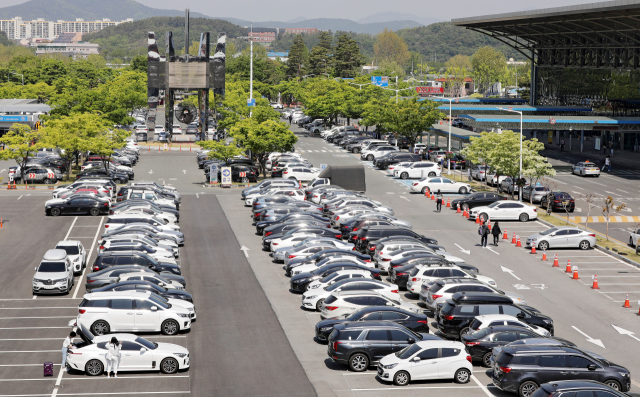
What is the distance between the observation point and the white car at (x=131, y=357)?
23391mm

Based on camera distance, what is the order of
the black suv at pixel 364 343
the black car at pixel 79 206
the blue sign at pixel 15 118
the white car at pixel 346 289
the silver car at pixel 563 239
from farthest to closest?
the blue sign at pixel 15 118 < the black car at pixel 79 206 < the silver car at pixel 563 239 < the white car at pixel 346 289 < the black suv at pixel 364 343

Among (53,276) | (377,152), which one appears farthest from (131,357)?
(377,152)

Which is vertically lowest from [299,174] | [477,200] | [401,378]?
[401,378]

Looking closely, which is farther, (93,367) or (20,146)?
(20,146)

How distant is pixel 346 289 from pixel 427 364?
733cm

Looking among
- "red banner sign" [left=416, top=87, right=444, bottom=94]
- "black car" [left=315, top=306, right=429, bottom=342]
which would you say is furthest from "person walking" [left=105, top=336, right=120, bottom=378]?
"red banner sign" [left=416, top=87, right=444, bottom=94]

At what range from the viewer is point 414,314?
2694cm

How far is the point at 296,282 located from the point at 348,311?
559 centimetres

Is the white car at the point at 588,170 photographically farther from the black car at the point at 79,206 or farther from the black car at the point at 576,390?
the black car at the point at 576,390

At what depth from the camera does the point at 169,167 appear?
77375 millimetres

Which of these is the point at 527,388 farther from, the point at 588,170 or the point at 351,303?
the point at 588,170

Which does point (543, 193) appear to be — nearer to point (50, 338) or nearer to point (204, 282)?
point (204, 282)

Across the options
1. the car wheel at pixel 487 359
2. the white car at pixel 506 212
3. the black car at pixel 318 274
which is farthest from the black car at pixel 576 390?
the white car at pixel 506 212

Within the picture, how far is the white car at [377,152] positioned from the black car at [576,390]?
61.5 m
